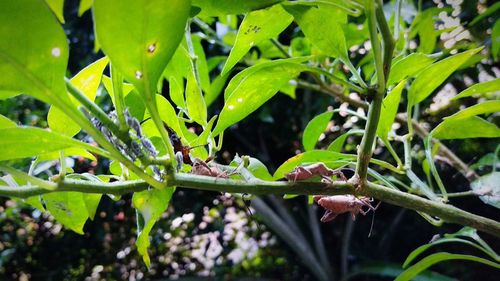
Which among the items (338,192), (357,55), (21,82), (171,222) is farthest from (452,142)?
(171,222)

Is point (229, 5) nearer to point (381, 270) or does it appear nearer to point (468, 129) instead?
point (468, 129)

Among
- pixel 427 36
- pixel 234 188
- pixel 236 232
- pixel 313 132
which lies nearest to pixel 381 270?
pixel 236 232

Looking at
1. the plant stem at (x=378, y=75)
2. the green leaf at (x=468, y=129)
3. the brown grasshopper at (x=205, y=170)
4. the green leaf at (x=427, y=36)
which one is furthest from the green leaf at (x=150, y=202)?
the green leaf at (x=427, y=36)

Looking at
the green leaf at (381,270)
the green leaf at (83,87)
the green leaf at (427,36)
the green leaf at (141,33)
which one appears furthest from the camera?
the green leaf at (381,270)

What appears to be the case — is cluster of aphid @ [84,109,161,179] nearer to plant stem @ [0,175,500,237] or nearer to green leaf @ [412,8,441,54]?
plant stem @ [0,175,500,237]

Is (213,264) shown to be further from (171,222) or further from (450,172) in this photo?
(450,172)

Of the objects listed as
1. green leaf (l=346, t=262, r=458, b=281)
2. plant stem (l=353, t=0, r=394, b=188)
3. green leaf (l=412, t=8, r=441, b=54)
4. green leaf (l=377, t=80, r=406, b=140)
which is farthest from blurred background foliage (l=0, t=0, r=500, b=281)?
plant stem (l=353, t=0, r=394, b=188)

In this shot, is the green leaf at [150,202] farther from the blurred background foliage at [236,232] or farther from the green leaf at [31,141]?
the blurred background foliage at [236,232]
